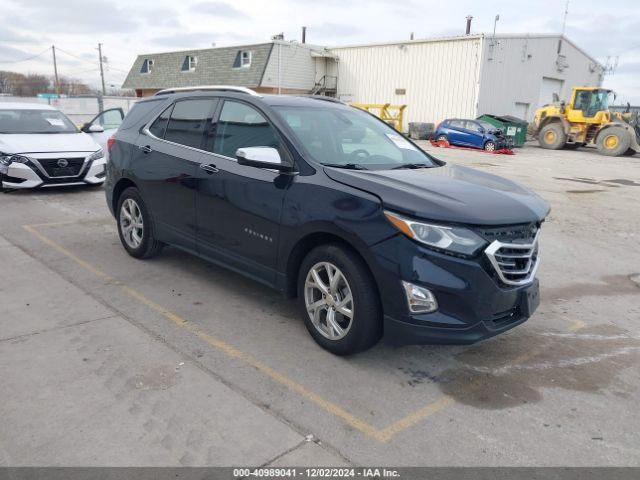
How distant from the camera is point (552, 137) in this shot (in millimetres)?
25844

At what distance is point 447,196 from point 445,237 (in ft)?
1.12

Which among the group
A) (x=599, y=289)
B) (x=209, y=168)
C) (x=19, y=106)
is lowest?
(x=599, y=289)

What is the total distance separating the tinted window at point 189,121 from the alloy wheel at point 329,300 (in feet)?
5.96

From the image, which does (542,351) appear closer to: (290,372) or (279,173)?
(290,372)

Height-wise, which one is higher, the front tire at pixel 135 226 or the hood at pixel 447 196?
the hood at pixel 447 196

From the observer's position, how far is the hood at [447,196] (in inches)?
125

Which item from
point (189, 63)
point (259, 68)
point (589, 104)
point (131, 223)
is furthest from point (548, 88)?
point (131, 223)

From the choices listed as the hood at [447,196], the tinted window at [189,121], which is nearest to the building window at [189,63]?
the tinted window at [189,121]

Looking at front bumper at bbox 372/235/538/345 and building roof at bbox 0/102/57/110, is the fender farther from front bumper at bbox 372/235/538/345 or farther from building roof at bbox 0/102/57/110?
front bumper at bbox 372/235/538/345

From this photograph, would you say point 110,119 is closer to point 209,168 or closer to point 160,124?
point 160,124

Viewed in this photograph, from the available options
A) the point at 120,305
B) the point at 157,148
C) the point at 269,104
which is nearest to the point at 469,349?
the point at 269,104

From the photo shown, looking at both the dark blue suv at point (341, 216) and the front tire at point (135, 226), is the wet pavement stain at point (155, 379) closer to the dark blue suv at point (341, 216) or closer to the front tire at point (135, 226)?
the dark blue suv at point (341, 216)

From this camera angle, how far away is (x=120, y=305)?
14.6ft

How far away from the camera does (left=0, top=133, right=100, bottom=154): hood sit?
29.8 ft
